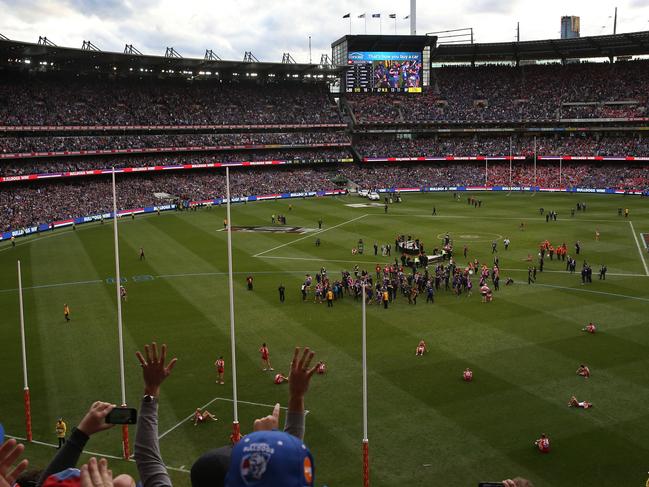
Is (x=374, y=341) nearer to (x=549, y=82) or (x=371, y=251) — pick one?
(x=371, y=251)

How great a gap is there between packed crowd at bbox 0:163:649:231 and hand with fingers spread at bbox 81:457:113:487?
70171 millimetres

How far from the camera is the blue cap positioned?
10.5 ft

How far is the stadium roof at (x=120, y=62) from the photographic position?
254ft

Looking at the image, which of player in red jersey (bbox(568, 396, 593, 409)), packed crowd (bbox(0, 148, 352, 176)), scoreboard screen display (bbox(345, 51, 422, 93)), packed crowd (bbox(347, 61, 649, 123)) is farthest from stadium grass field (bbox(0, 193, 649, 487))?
scoreboard screen display (bbox(345, 51, 422, 93))

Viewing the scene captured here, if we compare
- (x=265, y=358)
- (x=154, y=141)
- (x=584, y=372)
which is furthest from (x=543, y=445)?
(x=154, y=141)

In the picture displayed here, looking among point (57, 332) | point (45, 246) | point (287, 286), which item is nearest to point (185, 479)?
point (57, 332)

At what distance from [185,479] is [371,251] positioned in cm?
3721

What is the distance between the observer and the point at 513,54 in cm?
12056

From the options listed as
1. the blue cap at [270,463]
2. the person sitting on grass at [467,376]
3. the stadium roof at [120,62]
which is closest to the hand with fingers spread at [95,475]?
the blue cap at [270,463]

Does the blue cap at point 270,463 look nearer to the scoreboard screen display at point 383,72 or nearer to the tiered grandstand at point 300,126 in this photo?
the tiered grandstand at point 300,126

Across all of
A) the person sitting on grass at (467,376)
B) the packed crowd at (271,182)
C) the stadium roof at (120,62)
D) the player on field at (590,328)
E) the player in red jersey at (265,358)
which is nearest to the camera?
the person sitting on grass at (467,376)

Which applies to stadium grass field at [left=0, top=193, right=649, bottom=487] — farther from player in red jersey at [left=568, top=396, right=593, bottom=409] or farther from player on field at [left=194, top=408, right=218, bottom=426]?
player on field at [left=194, top=408, right=218, bottom=426]

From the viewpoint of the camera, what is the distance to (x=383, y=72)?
388ft

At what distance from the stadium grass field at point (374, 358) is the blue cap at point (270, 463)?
15985mm
